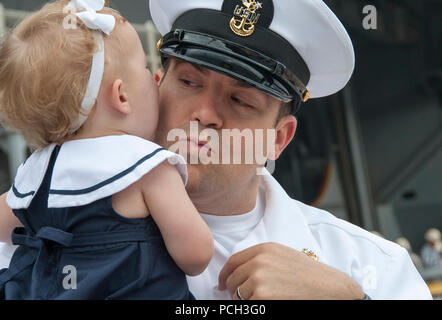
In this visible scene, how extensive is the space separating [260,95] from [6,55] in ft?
1.89

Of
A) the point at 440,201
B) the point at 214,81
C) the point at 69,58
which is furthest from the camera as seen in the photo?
the point at 440,201

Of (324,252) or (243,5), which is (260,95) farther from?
(324,252)

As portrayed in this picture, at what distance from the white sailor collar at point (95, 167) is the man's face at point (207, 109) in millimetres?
265

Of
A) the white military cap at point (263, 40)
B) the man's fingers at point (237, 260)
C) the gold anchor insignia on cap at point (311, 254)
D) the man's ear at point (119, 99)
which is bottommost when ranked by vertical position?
→ the gold anchor insignia on cap at point (311, 254)

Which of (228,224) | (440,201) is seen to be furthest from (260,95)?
(440,201)

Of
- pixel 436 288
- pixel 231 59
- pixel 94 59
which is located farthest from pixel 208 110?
pixel 436 288

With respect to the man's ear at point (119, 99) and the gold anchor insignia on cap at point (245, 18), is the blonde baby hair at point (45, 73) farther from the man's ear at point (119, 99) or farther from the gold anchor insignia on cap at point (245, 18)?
the gold anchor insignia on cap at point (245, 18)

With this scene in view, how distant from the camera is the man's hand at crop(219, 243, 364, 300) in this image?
1.10 meters

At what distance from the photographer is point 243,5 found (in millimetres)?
1363

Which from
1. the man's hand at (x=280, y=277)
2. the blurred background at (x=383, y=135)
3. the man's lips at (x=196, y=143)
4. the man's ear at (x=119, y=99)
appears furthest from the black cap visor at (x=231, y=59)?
the blurred background at (x=383, y=135)

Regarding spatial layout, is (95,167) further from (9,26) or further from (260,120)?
(9,26)

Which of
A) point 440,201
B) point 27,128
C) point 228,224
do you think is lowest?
point 440,201

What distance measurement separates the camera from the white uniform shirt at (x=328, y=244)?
1.39 metres

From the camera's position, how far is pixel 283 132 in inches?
61.3
